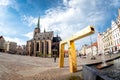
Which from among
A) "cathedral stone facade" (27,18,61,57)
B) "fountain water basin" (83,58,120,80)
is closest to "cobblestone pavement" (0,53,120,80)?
"fountain water basin" (83,58,120,80)

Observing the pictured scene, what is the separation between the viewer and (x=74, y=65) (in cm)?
1388

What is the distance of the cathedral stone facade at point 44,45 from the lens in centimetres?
10031

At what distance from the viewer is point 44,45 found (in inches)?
4085

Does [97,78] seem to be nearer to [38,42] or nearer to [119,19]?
[119,19]

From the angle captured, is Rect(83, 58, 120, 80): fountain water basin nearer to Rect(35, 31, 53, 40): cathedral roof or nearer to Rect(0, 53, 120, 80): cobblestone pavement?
Rect(0, 53, 120, 80): cobblestone pavement

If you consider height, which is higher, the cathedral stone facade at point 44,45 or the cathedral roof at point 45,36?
the cathedral roof at point 45,36

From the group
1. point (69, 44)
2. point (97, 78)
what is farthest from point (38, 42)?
point (97, 78)

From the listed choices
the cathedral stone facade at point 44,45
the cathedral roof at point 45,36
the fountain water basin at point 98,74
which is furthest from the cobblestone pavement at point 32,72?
the cathedral roof at point 45,36

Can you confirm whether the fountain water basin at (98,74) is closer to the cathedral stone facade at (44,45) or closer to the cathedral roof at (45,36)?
the cathedral stone facade at (44,45)

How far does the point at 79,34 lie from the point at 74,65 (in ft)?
10.7

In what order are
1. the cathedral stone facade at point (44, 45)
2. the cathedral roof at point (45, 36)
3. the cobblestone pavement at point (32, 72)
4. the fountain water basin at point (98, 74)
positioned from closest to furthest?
the fountain water basin at point (98, 74), the cobblestone pavement at point (32, 72), the cathedral stone facade at point (44, 45), the cathedral roof at point (45, 36)

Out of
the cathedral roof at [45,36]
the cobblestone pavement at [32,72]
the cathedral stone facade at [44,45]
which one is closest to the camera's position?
the cobblestone pavement at [32,72]

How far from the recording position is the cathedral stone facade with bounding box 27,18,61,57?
100312 millimetres

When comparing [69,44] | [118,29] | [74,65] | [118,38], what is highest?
[118,29]
